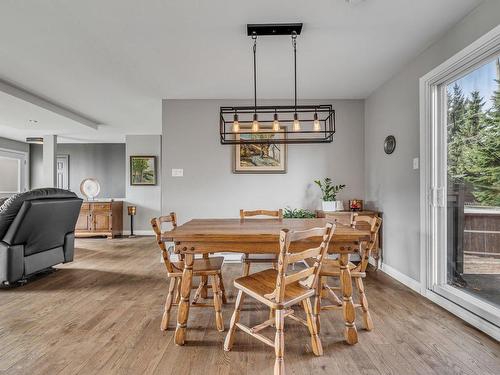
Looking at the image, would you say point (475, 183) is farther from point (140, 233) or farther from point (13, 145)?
point (13, 145)

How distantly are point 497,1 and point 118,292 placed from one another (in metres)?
3.95

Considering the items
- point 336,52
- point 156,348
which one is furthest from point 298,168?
point 156,348

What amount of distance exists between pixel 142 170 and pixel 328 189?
4.50 metres

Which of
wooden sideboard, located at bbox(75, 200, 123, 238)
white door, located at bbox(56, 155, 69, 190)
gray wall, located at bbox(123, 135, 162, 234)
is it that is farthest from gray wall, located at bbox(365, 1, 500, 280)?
white door, located at bbox(56, 155, 69, 190)

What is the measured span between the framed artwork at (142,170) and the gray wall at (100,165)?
39.7 inches

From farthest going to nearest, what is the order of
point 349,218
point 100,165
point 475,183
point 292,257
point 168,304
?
point 100,165, point 349,218, point 475,183, point 168,304, point 292,257

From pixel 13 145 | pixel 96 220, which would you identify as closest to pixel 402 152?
pixel 96 220

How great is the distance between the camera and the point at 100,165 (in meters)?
7.47

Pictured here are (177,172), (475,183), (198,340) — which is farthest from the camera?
(177,172)

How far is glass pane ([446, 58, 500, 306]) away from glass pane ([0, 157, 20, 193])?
9216 mm

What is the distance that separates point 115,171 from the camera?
744cm

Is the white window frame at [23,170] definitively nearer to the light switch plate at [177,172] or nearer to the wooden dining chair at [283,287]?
the light switch plate at [177,172]

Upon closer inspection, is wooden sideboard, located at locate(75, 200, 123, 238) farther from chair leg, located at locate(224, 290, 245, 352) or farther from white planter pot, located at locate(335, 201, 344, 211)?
chair leg, located at locate(224, 290, 245, 352)

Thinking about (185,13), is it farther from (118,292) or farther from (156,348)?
(118,292)
